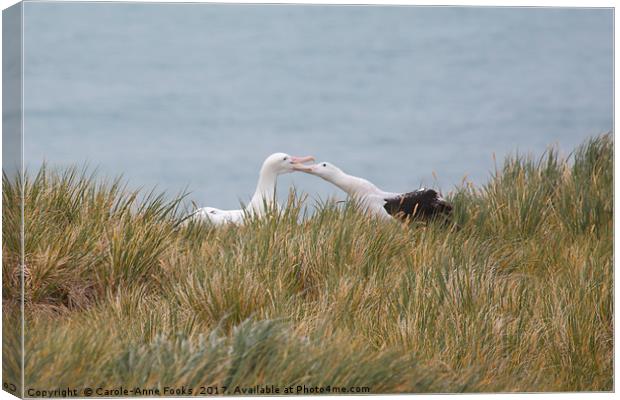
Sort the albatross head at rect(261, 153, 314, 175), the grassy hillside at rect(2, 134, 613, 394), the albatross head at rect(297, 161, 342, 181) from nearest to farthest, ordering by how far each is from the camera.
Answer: the grassy hillside at rect(2, 134, 613, 394), the albatross head at rect(261, 153, 314, 175), the albatross head at rect(297, 161, 342, 181)

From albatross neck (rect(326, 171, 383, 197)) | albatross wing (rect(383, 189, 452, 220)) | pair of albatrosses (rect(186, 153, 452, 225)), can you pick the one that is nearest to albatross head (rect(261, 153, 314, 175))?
pair of albatrosses (rect(186, 153, 452, 225))

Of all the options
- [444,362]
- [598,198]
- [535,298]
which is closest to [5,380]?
[444,362]

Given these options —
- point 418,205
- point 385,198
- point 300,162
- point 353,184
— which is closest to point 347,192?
point 353,184

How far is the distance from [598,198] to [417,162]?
1456mm

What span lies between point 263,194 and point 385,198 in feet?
2.92

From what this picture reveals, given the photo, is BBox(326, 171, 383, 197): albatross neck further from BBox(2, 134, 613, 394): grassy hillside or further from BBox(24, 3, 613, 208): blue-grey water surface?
BBox(2, 134, 613, 394): grassy hillside

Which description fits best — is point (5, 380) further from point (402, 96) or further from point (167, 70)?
point (402, 96)

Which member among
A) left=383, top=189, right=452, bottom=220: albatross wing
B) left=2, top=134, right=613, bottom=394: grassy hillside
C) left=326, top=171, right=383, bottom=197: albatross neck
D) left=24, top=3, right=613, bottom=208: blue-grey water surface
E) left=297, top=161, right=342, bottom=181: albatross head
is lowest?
left=2, top=134, right=613, bottom=394: grassy hillside

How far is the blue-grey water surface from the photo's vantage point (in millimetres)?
10062

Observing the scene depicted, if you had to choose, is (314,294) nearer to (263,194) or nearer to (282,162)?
(263,194)

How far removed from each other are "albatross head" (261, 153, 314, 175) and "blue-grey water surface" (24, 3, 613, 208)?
0.18 feet

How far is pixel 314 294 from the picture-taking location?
10.2 m

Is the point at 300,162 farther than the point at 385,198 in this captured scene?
No

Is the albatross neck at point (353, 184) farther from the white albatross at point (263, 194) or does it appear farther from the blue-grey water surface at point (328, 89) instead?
the white albatross at point (263, 194)
